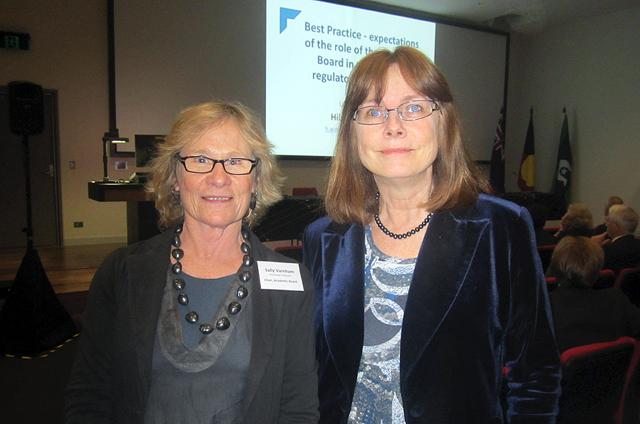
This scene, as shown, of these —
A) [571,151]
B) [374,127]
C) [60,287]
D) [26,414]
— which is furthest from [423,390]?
[571,151]

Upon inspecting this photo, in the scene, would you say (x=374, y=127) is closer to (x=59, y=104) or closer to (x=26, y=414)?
(x=26, y=414)

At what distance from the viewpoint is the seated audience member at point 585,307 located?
238cm

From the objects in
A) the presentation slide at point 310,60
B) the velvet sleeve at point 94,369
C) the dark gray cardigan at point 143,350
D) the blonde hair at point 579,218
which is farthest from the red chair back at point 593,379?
the presentation slide at point 310,60

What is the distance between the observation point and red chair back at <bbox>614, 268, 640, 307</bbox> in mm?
3348

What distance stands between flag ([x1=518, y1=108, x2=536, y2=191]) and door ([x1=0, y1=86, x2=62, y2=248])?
8.96 meters

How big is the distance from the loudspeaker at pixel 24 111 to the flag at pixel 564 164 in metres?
9.03

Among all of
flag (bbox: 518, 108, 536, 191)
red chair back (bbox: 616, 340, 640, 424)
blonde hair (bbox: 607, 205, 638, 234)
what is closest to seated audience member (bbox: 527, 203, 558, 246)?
blonde hair (bbox: 607, 205, 638, 234)

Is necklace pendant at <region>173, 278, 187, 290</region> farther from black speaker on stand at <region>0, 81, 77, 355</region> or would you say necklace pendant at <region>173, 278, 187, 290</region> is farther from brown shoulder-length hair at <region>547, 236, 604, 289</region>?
black speaker on stand at <region>0, 81, 77, 355</region>

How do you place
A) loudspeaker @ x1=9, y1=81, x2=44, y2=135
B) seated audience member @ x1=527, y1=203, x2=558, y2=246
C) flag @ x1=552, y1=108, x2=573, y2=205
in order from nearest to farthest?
loudspeaker @ x1=9, y1=81, x2=44, y2=135 < seated audience member @ x1=527, y1=203, x2=558, y2=246 < flag @ x1=552, y1=108, x2=573, y2=205

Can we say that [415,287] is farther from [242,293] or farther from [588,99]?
[588,99]

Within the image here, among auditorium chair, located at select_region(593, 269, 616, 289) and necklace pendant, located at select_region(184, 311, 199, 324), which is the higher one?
necklace pendant, located at select_region(184, 311, 199, 324)

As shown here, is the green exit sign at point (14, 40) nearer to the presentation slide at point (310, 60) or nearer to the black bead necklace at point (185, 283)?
the presentation slide at point (310, 60)

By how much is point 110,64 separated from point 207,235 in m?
6.82

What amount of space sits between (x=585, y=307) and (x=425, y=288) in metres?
1.60
